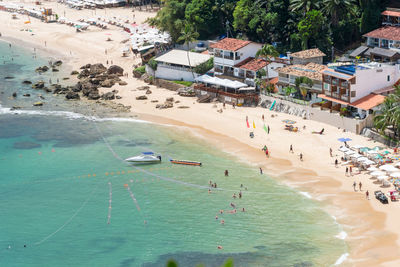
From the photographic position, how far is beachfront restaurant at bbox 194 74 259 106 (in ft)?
326

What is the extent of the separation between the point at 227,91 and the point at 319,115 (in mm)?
19409

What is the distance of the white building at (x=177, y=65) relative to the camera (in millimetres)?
112125

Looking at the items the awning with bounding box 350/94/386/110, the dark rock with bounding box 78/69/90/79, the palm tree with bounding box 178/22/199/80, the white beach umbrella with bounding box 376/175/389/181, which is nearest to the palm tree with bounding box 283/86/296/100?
the awning with bounding box 350/94/386/110

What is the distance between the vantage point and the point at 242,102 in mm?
99688

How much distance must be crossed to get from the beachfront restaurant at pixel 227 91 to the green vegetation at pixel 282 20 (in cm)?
1369

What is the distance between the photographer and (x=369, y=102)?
279ft

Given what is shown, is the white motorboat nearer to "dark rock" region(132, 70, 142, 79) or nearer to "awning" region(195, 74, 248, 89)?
"awning" region(195, 74, 248, 89)

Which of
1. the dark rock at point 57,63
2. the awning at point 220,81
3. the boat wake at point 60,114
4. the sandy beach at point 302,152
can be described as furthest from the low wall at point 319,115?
the dark rock at point 57,63

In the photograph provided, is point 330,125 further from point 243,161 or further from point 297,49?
point 297,49

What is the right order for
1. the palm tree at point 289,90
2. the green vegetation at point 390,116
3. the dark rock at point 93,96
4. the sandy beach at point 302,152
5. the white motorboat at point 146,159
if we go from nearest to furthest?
the sandy beach at point 302,152, the green vegetation at point 390,116, the white motorboat at point 146,159, the palm tree at point 289,90, the dark rock at point 93,96

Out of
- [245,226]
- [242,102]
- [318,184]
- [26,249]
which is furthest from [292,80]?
[26,249]

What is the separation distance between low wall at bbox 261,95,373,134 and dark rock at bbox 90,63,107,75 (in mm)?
38731

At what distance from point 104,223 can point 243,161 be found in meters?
22.1

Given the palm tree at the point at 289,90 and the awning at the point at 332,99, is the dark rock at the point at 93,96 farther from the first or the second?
the awning at the point at 332,99
